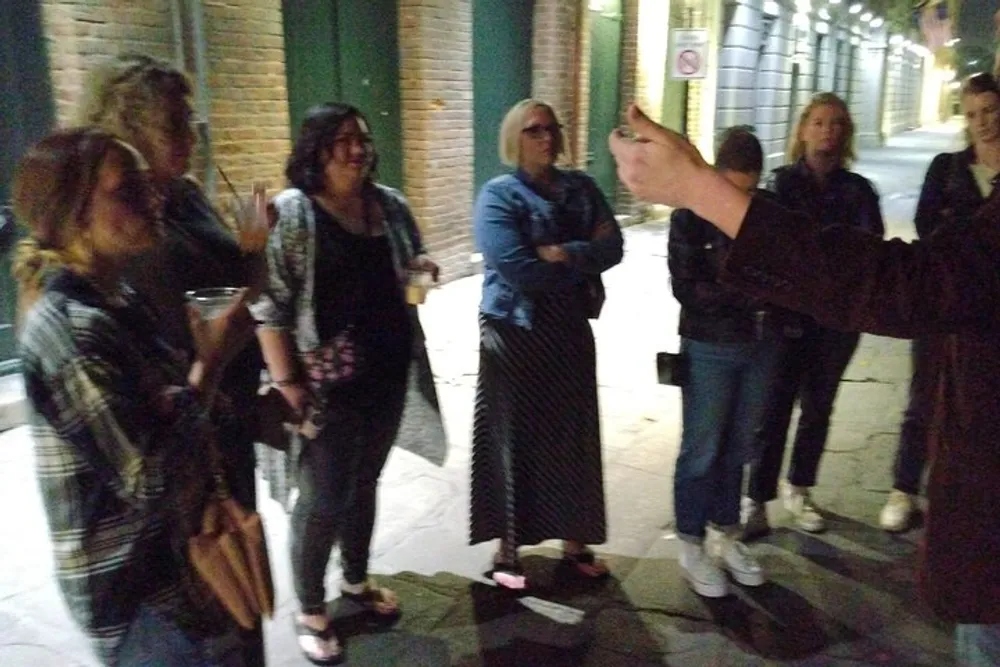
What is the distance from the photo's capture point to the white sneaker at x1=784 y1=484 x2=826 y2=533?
13.3 feet

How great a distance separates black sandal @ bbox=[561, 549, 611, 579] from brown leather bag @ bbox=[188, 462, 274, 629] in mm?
1863

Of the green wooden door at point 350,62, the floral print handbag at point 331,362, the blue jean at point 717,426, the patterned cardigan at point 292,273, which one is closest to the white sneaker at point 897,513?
the blue jean at point 717,426

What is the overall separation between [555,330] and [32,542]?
245cm

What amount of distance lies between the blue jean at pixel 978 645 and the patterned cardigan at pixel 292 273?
196 centimetres

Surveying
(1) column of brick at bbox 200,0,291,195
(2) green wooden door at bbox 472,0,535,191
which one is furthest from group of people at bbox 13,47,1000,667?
(2) green wooden door at bbox 472,0,535,191

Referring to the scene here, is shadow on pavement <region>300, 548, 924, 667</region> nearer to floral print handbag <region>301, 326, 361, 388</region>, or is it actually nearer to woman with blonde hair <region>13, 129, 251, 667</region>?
floral print handbag <region>301, 326, 361, 388</region>

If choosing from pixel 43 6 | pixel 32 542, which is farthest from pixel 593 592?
pixel 43 6

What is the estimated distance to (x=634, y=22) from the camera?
11969mm

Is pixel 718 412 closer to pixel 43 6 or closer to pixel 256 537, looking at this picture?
pixel 256 537

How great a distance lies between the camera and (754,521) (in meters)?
3.98

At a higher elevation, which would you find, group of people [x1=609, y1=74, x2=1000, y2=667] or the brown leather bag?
group of people [x1=609, y1=74, x2=1000, y2=667]

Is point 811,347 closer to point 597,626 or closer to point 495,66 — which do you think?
point 597,626

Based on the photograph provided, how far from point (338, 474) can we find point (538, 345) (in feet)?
2.82

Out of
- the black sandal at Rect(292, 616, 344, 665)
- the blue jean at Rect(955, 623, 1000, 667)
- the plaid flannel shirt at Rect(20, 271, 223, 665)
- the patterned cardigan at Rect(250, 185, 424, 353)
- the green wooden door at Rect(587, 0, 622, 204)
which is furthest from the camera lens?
the green wooden door at Rect(587, 0, 622, 204)
